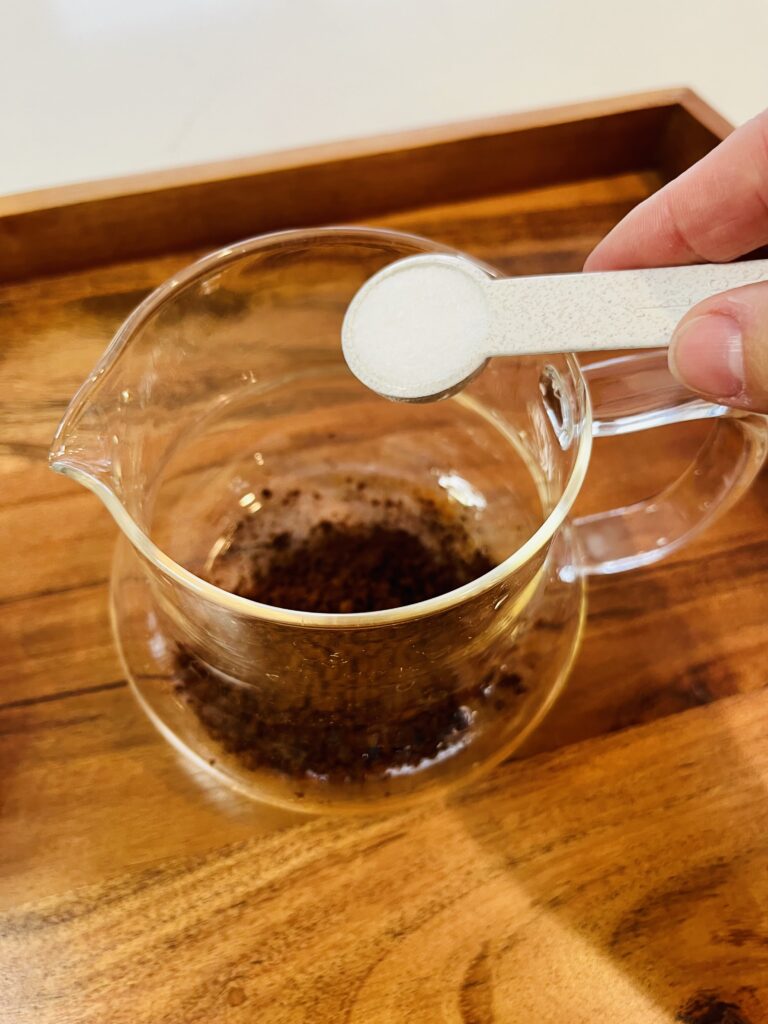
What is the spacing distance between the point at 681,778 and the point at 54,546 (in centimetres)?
43

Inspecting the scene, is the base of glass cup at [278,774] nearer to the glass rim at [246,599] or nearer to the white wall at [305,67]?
the glass rim at [246,599]

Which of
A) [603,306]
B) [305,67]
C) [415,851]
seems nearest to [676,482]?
[603,306]

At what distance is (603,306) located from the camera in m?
0.46

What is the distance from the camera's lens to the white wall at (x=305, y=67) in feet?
2.82

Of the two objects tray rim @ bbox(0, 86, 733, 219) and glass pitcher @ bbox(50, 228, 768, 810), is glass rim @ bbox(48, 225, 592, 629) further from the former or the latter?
tray rim @ bbox(0, 86, 733, 219)

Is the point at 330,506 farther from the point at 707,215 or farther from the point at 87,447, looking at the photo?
the point at 707,215

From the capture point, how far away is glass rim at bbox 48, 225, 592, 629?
1.33 feet

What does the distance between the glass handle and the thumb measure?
0.22 ft

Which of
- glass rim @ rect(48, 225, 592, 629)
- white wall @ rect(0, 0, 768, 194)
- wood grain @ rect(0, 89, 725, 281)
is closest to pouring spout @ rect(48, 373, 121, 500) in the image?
glass rim @ rect(48, 225, 592, 629)

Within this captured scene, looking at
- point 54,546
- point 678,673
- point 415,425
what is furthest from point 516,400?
point 54,546

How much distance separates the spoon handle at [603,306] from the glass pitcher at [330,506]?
0.04m

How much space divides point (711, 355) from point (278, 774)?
0.33 meters

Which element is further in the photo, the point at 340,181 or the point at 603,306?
the point at 340,181

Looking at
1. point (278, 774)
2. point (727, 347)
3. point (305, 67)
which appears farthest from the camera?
point (305, 67)
